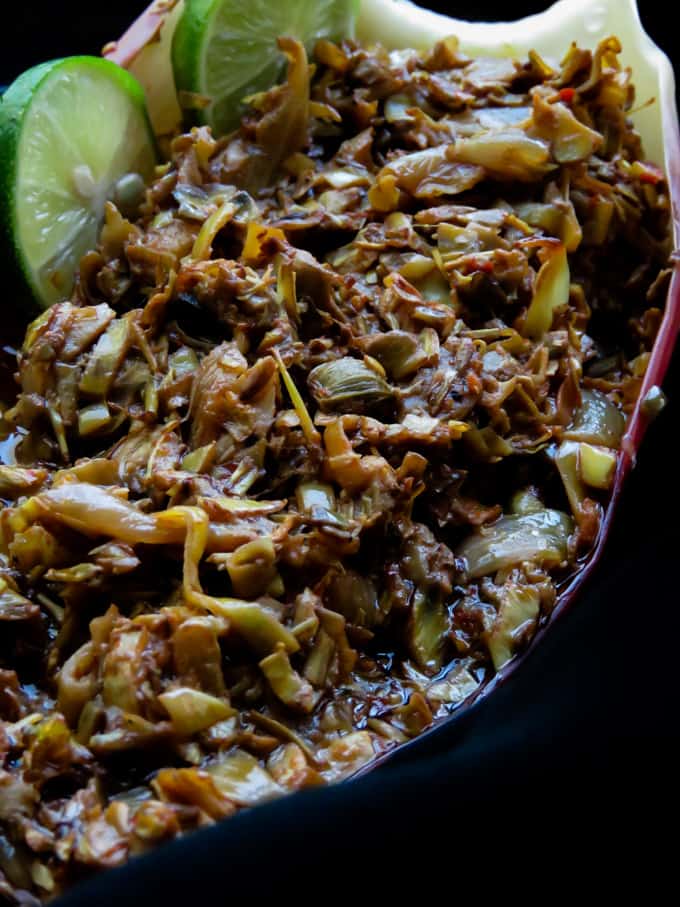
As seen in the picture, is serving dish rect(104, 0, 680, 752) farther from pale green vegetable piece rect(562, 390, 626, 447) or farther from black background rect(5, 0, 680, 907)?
black background rect(5, 0, 680, 907)

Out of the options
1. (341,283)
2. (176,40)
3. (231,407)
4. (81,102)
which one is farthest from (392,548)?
(176,40)

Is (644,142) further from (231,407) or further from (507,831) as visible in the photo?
(507,831)

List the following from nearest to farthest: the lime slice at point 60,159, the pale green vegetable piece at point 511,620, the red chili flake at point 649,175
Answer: the pale green vegetable piece at point 511,620 < the lime slice at point 60,159 < the red chili flake at point 649,175

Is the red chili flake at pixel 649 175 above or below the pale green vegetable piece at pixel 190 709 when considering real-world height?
above

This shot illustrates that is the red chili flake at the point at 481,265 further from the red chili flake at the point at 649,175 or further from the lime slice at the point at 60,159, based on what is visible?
the lime slice at the point at 60,159

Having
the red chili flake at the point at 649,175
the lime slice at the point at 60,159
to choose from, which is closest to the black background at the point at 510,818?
the red chili flake at the point at 649,175

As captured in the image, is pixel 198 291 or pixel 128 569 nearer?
pixel 128 569

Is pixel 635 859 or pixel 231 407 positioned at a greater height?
pixel 231 407
